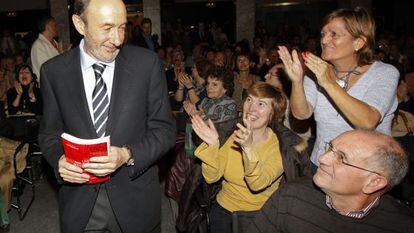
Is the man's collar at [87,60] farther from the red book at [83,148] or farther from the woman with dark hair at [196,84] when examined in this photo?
the woman with dark hair at [196,84]

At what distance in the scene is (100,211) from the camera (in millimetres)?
1895

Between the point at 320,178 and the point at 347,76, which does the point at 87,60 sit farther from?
the point at 347,76

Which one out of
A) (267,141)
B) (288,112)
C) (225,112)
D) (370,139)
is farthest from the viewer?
(225,112)

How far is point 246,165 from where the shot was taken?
2248 mm

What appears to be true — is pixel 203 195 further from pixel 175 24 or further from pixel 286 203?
pixel 175 24

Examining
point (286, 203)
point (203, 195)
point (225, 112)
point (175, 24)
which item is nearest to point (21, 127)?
point (225, 112)

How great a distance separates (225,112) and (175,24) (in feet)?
36.0

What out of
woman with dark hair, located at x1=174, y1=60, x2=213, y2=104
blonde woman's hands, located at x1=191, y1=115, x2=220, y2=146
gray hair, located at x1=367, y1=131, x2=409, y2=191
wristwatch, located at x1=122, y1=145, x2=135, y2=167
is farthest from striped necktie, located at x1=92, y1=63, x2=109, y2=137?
woman with dark hair, located at x1=174, y1=60, x2=213, y2=104

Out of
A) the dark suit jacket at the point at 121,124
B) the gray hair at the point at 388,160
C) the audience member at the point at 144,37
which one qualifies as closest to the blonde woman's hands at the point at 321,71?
the gray hair at the point at 388,160

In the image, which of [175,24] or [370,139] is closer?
[370,139]

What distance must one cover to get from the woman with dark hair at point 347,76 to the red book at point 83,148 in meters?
1.16

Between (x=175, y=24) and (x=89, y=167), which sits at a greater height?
(x=175, y=24)

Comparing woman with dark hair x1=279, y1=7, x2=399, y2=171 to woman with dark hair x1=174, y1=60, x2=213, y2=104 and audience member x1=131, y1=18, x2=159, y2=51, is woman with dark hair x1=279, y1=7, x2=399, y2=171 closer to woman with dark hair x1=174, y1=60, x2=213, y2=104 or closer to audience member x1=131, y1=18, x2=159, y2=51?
woman with dark hair x1=174, y1=60, x2=213, y2=104

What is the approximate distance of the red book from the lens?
1.55m
